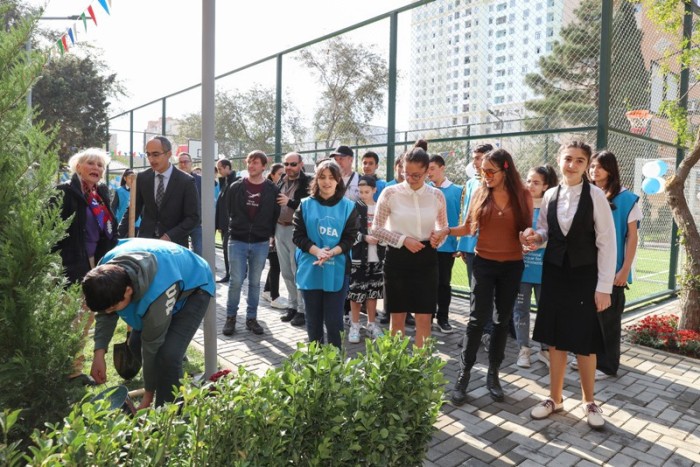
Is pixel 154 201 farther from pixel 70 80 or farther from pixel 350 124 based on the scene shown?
pixel 70 80

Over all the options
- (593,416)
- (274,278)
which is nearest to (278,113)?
(274,278)

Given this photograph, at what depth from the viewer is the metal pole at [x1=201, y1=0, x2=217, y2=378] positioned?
3250 millimetres

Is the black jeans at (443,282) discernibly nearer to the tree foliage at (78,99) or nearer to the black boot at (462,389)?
the black boot at (462,389)

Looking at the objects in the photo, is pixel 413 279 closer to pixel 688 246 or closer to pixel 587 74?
pixel 688 246

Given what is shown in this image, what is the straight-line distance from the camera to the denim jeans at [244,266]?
5879 mm

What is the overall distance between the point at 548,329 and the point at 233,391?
2589mm

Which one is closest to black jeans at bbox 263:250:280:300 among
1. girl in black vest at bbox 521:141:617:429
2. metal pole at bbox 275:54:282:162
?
metal pole at bbox 275:54:282:162

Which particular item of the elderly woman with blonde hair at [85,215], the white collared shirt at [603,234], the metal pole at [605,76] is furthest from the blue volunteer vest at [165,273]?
the metal pole at [605,76]

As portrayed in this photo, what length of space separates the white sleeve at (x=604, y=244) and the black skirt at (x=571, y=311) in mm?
84

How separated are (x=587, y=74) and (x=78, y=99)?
29.0 metres

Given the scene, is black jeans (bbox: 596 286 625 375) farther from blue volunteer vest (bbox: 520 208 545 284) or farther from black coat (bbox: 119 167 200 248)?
black coat (bbox: 119 167 200 248)

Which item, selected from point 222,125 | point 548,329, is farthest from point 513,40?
point 222,125

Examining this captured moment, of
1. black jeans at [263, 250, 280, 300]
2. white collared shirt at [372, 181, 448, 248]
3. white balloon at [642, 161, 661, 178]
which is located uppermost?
white balloon at [642, 161, 661, 178]

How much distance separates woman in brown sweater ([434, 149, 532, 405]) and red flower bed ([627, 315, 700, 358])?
2813 mm
